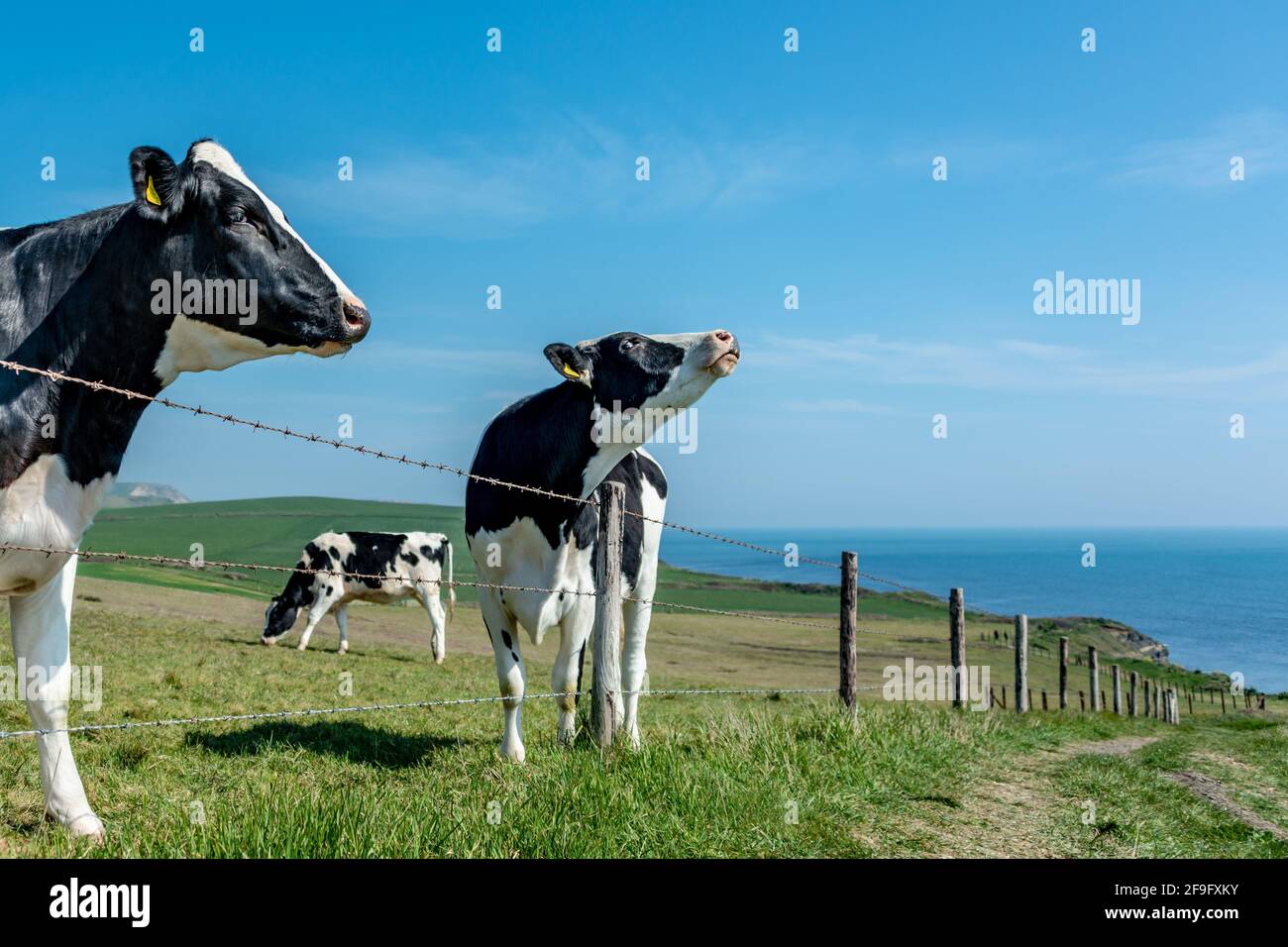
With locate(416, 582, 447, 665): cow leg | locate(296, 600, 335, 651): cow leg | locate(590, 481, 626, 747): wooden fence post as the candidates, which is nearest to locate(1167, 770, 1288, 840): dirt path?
locate(590, 481, 626, 747): wooden fence post

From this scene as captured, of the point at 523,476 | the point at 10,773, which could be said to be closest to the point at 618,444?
the point at 523,476

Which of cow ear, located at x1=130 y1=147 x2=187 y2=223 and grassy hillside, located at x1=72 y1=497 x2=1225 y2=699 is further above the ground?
cow ear, located at x1=130 y1=147 x2=187 y2=223

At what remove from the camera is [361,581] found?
18.1 meters

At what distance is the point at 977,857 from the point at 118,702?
7.28 metres

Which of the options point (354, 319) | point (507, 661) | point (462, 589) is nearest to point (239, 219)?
point (354, 319)

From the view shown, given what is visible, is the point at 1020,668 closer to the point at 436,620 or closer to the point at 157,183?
the point at 436,620

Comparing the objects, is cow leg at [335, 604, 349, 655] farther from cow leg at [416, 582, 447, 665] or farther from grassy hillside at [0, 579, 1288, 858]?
grassy hillside at [0, 579, 1288, 858]

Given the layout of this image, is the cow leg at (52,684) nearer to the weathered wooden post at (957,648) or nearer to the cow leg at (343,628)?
the weathered wooden post at (957,648)

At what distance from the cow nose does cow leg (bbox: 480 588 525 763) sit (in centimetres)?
300

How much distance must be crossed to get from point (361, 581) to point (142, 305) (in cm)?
1449

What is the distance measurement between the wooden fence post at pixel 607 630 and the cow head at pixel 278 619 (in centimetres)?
1202

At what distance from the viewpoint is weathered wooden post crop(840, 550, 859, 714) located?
903cm

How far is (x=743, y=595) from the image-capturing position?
223 feet

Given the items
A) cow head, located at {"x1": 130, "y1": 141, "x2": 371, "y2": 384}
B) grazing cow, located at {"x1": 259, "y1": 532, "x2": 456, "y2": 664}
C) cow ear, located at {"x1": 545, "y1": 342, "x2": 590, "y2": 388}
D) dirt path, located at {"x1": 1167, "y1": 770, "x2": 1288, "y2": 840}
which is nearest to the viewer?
cow head, located at {"x1": 130, "y1": 141, "x2": 371, "y2": 384}
